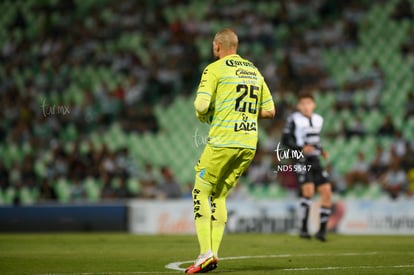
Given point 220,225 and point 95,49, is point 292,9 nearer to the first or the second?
point 95,49

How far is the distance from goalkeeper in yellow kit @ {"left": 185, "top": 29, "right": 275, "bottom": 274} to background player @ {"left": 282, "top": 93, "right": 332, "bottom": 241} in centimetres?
538

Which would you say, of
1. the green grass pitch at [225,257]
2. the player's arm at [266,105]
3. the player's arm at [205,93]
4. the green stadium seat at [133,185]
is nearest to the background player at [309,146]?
the green grass pitch at [225,257]

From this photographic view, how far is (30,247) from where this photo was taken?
12.4 metres

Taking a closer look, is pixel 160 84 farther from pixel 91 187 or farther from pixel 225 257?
pixel 225 257

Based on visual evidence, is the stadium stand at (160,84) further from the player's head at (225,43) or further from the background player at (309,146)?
the player's head at (225,43)

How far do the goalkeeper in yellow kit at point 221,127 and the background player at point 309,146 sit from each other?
538 cm

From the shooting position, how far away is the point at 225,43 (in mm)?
7996

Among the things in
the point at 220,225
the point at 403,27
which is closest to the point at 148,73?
the point at 403,27

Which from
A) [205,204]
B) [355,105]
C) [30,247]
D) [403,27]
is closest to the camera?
→ [205,204]

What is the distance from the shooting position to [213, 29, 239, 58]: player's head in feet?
26.1

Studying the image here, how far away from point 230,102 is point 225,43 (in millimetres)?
586

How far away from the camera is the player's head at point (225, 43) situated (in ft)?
26.1

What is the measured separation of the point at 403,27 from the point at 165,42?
704 centimetres

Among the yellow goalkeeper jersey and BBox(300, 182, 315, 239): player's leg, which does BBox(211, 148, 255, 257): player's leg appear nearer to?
the yellow goalkeeper jersey
